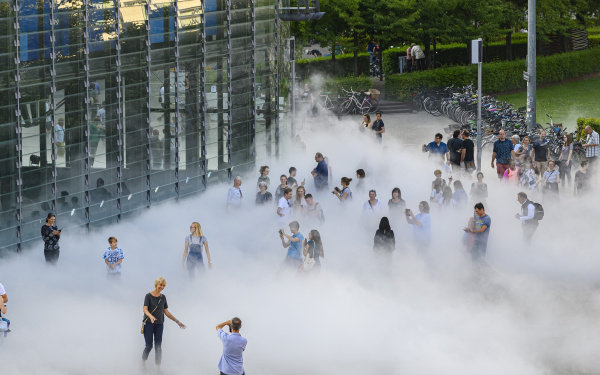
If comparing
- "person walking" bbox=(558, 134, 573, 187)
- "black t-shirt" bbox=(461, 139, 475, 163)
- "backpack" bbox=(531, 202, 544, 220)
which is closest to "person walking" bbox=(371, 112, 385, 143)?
"black t-shirt" bbox=(461, 139, 475, 163)

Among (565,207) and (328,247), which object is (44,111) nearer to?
(328,247)

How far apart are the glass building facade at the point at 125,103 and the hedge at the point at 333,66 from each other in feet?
52.0

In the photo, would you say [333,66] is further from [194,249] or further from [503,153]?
[194,249]

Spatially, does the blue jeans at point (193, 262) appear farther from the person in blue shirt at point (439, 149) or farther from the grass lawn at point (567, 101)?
the grass lawn at point (567, 101)

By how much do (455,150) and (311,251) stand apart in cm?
840

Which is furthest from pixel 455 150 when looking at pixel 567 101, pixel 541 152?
pixel 567 101

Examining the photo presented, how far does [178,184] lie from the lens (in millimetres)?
25000

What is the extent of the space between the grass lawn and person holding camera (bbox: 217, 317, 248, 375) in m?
24.4

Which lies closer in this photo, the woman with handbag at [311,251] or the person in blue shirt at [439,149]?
the woman with handbag at [311,251]

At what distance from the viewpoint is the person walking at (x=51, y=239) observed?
19391mm

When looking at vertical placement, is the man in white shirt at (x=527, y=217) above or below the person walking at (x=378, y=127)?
below

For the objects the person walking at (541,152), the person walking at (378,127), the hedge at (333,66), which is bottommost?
the person walking at (541,152)

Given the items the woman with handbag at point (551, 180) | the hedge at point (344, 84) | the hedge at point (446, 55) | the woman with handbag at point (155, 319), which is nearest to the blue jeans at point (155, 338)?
the woman with handbag at point (155, 319)

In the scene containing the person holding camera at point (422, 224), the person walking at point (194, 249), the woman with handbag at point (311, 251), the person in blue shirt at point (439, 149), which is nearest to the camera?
the woman with handbag at point (311, 251)
